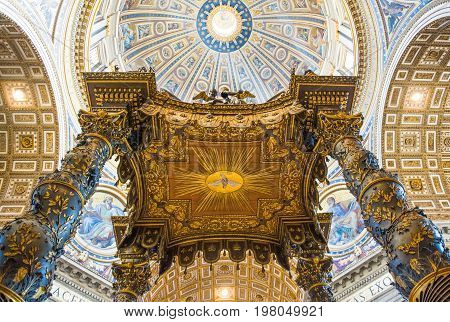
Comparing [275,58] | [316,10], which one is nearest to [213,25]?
[275,58]

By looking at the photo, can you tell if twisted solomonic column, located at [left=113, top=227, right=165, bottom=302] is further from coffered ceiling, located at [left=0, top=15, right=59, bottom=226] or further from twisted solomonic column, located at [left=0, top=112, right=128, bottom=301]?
coffered ceiling, located at [left=0, top=15, right=59, bottom=226]

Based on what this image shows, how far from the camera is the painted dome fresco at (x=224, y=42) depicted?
1778 cm

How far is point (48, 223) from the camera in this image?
373 centimetres

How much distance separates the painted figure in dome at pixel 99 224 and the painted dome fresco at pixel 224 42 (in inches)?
226

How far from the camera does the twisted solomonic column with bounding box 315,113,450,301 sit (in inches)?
133

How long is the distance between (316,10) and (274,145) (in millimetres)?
12340

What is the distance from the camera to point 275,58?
2041 cm

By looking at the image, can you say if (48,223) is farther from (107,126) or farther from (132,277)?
(132,277)

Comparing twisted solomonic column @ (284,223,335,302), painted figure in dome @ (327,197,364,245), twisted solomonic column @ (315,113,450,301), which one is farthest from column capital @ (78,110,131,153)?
painted figure in dome @ (327,197,364,245)

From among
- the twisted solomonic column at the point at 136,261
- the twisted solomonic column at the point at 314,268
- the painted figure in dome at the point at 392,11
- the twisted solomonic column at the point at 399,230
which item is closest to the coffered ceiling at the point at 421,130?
the painted figure in dome at the point at 392,11

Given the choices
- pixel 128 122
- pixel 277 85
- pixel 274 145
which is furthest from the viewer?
pixel 277 85

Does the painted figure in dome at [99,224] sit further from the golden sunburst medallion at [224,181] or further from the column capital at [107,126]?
the column capital at [107,126]

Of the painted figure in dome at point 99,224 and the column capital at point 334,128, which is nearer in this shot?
the column capital at point 334,128
